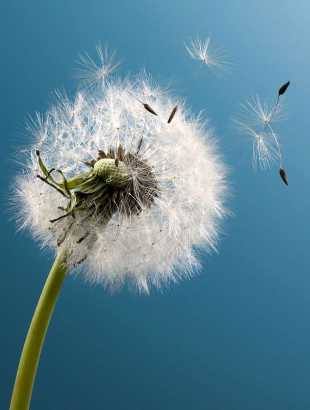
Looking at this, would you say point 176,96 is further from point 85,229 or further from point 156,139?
point 85,229

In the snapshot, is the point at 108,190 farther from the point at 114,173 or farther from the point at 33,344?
the point at 33,344

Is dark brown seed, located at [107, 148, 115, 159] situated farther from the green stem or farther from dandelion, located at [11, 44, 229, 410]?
the green stem

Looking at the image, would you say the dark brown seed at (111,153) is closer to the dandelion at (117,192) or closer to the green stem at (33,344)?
the dandelion at (117,192)

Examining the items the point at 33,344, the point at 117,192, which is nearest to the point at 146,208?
the point at 117,192

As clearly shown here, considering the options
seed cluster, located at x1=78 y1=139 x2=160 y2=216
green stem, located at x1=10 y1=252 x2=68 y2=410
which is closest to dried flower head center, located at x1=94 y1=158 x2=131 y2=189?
seed cluster, located at x1=78 y1=139 x2=160 y2=216

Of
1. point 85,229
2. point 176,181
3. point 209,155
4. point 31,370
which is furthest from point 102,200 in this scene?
point 31,370
